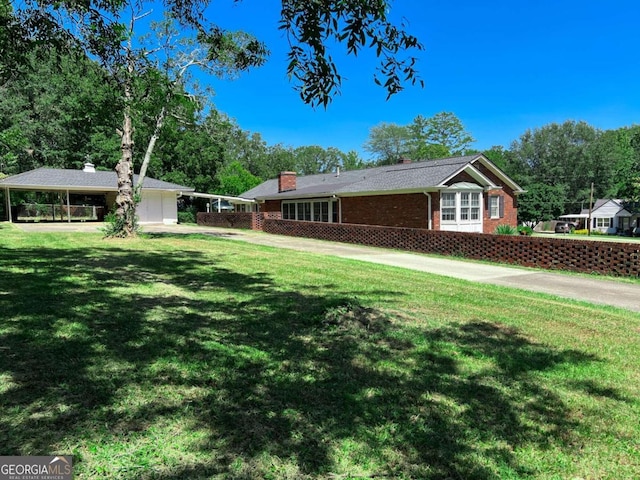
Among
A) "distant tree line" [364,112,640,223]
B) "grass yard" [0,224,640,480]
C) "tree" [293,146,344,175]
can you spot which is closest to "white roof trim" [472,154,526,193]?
"grass yard" [0,224,640,480]

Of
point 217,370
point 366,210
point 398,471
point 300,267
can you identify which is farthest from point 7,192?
point 398,471

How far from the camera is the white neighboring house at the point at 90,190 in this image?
27.8 metres

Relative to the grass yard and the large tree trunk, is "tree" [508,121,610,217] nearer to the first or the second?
the large tree trunk

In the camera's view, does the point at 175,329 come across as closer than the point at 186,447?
No

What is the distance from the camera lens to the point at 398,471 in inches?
93.0

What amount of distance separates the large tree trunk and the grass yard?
973 cm

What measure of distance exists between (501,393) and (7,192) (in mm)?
32266

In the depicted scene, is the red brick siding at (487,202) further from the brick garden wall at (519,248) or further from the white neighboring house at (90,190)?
the white neighboring house at (90,190)

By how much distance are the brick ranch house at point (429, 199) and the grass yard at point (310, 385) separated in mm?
14071

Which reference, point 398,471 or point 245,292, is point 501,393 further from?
point 245,292

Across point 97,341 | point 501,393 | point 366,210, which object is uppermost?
point 366,210

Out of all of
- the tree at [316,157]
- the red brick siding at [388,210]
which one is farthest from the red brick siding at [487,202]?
the tree at [316,157]

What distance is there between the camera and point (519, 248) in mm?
12727

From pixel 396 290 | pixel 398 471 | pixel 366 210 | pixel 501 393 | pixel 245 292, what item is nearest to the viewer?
pixel 398 471
